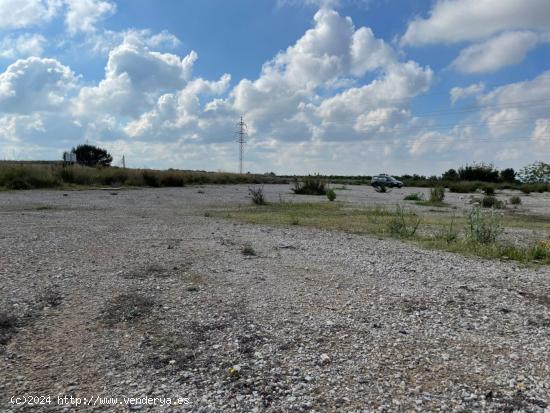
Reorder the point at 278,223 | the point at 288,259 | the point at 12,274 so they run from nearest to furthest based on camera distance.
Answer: the point at 12,274, the point at 288,259, the point at 278,223

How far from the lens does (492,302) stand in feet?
19.8

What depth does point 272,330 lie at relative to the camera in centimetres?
488

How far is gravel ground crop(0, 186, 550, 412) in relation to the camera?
3.57 meters

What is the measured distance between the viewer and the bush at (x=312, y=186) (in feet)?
111

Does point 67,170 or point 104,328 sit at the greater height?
point 67,170

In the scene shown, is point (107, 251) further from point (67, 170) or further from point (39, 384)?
point (67, 170)

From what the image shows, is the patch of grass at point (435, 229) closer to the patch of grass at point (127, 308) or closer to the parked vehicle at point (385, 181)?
the patch of grass at point (127, 308)

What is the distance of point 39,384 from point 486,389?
347 cm

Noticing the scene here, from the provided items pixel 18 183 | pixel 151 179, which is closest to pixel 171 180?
pixel 151 179

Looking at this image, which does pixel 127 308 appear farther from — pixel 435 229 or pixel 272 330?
pixel 435 229

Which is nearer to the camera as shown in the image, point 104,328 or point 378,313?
point 104,328

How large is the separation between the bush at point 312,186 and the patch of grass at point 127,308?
92.8 feet

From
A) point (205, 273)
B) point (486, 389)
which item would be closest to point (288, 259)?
point (205, 273)

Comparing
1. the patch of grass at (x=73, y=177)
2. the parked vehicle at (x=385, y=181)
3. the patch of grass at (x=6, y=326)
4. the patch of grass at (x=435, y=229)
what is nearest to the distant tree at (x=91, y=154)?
the patch of grass at (x=73, y=177)
